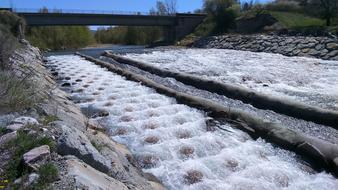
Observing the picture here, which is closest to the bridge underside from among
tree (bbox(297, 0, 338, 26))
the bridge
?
the bridge

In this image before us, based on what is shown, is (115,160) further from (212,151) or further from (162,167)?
(212,151)

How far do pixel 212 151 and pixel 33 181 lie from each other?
14.4 feet

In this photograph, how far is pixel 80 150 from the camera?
5.24 m

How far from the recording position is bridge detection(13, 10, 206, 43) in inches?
1893

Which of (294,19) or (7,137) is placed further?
(294,19)

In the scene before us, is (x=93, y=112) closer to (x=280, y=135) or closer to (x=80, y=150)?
(x=280, y=135)

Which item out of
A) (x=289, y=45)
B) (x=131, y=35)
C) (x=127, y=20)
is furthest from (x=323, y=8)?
(x=131, y=35)

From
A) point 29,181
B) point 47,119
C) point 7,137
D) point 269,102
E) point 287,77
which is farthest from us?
point 287,77

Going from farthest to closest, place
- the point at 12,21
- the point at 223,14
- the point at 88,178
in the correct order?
1. the point at 223,14
2. the point at 12,21
3. the point at 88,178

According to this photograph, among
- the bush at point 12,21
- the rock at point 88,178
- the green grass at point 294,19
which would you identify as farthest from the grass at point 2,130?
the green grass at point 294,19

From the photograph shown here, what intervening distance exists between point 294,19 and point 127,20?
77.9ft

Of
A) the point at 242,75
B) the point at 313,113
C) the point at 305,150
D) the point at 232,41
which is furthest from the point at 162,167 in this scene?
the point at 232,41

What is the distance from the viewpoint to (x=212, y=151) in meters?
7.81

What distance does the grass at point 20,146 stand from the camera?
14.3 feet
